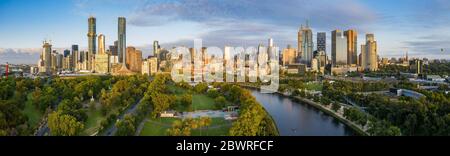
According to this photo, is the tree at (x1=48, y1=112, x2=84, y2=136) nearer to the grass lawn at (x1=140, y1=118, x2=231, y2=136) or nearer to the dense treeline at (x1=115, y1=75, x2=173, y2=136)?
the dense treeline at (x1=115, y1=75, x2=173, y2=136)

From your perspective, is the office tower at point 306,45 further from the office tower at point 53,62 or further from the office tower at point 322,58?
the office tower at point 53,62

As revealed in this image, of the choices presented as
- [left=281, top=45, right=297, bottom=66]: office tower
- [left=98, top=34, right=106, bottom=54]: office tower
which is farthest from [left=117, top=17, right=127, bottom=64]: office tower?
[left=281, top=45, right=297, bottom=66]: office tower

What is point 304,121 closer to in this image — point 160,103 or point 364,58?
point 160,103

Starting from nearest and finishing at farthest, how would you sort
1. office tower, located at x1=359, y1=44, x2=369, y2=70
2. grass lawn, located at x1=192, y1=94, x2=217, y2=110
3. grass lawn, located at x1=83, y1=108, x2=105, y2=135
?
1. grass lawn, located at x1=83, y1=108, x2=105, y2=135
2. grass lawn, located at x1=192, y1=94, x2=217, y2=110
3. office tower, located at x1=359, y1=44, x2=369, y2=70

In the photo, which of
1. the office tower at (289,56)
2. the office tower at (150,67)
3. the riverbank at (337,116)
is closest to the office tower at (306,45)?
the office tower at (289,56)
